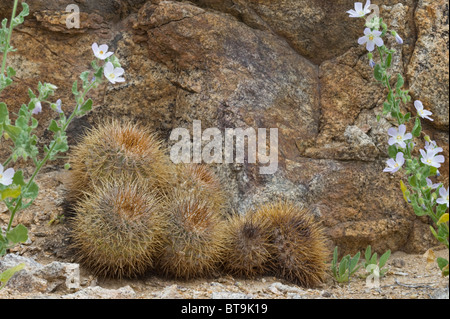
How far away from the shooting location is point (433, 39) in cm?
427

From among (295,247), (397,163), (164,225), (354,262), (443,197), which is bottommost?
(354,262)

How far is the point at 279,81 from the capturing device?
14.4 ft

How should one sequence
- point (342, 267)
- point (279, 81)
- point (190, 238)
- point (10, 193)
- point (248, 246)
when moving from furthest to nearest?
point (279, 81) < point (342, 267) < point (248, 246) < point (190, 238) < point (10, 193)

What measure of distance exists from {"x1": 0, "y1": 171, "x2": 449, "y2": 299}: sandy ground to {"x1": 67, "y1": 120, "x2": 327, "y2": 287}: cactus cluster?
8 cm

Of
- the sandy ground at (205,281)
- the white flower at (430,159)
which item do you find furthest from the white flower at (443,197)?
the sandy ground at (205,281)

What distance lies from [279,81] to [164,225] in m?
1.67

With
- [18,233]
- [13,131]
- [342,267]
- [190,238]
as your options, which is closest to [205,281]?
[190,238]

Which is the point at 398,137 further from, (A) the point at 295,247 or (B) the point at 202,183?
(B) the point at 202,183

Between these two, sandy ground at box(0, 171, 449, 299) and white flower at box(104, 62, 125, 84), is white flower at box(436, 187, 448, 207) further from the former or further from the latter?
white flower at box(104, 62, 125, 84)

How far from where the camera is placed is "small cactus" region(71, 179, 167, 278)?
3178mm

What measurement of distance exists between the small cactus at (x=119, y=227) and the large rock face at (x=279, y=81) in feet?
2.92

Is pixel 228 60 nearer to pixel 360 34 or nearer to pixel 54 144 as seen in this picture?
pixel 360 34

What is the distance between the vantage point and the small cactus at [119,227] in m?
3.18
